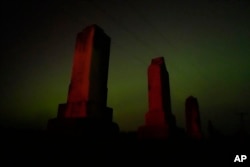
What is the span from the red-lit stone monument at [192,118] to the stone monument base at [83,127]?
884 centimetres

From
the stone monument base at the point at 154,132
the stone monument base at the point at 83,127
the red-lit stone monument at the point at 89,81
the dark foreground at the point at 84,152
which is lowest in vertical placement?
the dark foreground at the point at 84,152

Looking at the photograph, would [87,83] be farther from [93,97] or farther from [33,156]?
[33,156]

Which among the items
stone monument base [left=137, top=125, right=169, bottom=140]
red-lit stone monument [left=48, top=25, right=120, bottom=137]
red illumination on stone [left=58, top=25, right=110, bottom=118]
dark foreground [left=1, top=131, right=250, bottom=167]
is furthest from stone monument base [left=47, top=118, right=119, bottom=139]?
stone monument base [left=137, top=125, right=169, bottom=140]

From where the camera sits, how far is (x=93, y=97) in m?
6.41

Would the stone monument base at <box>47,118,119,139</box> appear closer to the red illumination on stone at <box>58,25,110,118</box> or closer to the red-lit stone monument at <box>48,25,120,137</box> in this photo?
the red-lit stone monument at <box>48,25,120,137</box>

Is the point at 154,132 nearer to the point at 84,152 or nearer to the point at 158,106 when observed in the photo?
the point at 158,106

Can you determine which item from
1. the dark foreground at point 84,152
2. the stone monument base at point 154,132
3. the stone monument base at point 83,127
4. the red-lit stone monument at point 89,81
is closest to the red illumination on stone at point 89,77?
the red-lit stone monument at point 89,81

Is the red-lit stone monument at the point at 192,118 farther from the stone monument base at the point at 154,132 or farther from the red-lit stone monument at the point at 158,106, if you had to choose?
the stone monument base at the point at 154,132

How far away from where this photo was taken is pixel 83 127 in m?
5.25

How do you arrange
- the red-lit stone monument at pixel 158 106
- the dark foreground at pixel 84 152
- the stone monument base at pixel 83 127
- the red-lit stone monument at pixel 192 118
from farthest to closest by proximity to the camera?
the red-lit stone monument at pixel 192 118
the red-lit stone monument at pixel 158 106
the stone monument base at pixel 83 127
the dark foreground at pixel 84 152

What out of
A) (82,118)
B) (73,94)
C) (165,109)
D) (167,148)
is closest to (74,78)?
(73,94)

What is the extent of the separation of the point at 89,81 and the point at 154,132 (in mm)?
3950

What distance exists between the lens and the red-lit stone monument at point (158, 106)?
892cm

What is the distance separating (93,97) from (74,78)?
92cm
